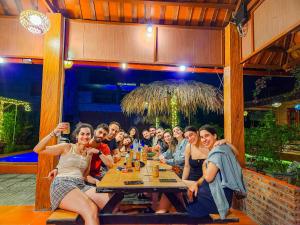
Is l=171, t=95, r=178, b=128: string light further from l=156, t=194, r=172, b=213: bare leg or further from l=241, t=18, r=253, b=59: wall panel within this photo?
l=156, t=194, r=172, b=213: bare leg

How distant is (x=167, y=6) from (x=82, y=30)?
1.67m

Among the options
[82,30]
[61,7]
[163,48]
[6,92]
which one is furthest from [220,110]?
[6,92]

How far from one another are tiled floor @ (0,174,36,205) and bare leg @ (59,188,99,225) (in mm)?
2202

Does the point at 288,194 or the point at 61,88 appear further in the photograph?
the point at 61,88

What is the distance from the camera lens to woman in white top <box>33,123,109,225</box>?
2309 millimetres

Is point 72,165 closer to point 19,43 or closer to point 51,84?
point 51,84

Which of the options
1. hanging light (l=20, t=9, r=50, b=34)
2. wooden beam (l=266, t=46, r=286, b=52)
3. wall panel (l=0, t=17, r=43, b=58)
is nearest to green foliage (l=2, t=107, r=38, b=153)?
wall panel (l=0, t=17, r=43, b=58)

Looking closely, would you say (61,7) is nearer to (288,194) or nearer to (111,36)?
(111,36)

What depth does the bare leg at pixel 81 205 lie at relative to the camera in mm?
2246

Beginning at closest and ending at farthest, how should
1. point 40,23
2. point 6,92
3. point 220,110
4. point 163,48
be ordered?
point 40,23 → point 163,48 → point 220,110 → point 6,92

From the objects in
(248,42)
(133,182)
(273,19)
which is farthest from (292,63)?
(133,182)

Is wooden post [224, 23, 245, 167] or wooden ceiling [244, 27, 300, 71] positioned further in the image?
wooden ceiling [244, 27, 300, 71]

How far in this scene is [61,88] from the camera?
13.2 ft

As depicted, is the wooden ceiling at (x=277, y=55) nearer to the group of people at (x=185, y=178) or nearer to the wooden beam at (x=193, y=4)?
the wooden beam at (x=193, y=4)
